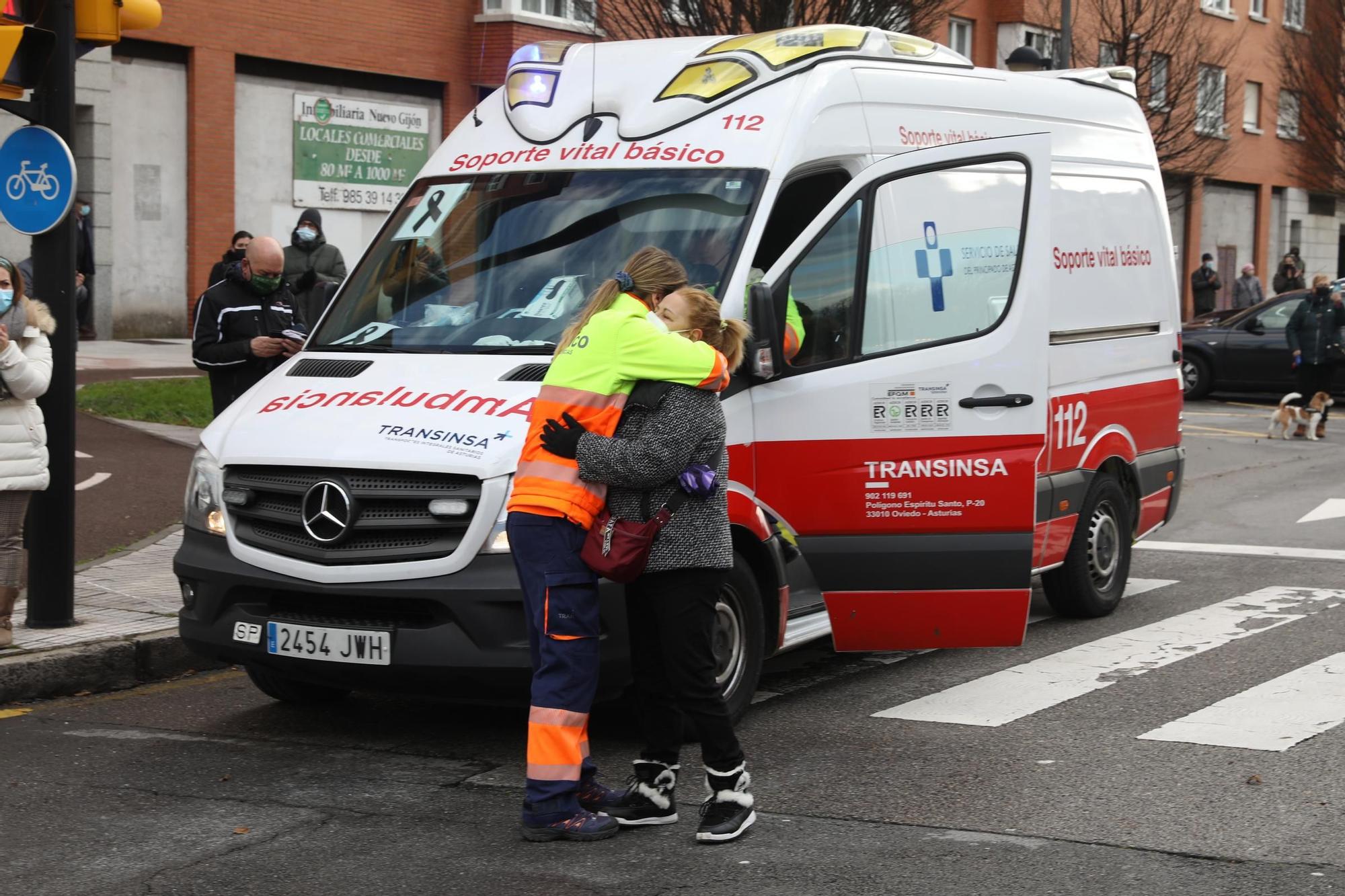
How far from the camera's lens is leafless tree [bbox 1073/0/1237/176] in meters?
31.2

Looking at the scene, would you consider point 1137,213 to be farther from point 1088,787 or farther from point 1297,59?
point 1297,59

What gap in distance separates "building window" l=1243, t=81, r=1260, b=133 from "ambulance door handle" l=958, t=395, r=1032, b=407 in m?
42.8

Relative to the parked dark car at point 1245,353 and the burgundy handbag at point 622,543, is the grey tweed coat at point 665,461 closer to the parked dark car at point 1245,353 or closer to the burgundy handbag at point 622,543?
the burgundy handbag at point 622,543

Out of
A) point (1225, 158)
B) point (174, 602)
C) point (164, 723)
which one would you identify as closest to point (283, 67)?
point (174, 602)

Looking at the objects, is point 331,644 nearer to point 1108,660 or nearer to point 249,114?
point 1108,660

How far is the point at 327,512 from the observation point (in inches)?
243

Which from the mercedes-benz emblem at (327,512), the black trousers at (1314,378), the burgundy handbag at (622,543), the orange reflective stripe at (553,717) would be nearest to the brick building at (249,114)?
the black trousers at (1314,378)

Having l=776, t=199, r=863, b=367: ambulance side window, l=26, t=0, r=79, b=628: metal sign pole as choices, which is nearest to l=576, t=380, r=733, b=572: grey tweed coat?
l=776, t=199, r=863, b=367: ambulance side window

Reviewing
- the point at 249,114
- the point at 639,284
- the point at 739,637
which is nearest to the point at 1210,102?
the point at 249,114

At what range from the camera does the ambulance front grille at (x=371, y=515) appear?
6.06 meters

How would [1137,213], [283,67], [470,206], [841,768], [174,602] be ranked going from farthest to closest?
[283,67] < [1137,213] < [174,602] < [470,206] < [841,768]

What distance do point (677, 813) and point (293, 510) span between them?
171 centimetres

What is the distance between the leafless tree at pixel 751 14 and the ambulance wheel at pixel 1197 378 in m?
6.76

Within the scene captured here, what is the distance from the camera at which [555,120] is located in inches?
296
